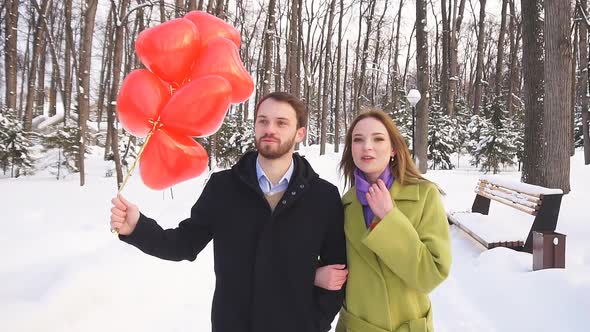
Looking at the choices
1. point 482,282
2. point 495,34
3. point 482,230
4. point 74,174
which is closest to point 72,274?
point 482,282

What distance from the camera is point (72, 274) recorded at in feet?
12.0

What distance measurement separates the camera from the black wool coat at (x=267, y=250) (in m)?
1.91

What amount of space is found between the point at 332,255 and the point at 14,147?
15.9 meters

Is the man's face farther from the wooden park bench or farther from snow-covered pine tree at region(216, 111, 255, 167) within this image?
snow-covered pine tree at region(216, 111, 255, 167)

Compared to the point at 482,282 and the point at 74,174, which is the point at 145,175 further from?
the point at 74,174

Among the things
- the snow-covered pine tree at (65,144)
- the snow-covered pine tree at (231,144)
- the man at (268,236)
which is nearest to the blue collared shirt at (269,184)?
the man at (268,236)

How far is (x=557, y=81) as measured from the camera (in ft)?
23.3

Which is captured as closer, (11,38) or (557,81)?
(557,81)

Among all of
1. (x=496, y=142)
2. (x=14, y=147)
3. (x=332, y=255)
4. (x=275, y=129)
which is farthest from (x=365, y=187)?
(x=496, y=142)

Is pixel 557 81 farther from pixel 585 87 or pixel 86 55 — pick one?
pixel 86 55

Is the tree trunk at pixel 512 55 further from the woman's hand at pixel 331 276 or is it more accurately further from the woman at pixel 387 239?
the woman's hand at pixel 331 276

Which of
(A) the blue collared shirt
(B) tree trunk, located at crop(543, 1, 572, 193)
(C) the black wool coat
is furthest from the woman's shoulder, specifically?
(B) tree trunk, located at crop(543, 1, 572, 193)

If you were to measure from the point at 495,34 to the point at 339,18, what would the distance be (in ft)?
54.3

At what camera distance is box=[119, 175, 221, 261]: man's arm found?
196 centimetres
